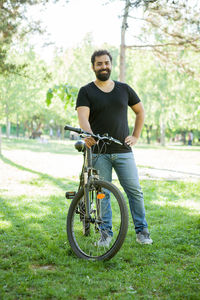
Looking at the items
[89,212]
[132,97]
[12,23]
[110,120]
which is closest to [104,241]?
[89,212]

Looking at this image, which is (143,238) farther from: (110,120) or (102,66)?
(102,66)

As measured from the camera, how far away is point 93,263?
12.1 ft

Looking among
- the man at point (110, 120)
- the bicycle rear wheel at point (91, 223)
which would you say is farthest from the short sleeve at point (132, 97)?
the bicycle rear wheel at point (91, 223)

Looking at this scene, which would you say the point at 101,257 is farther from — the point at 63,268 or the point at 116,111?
the point at 116,111

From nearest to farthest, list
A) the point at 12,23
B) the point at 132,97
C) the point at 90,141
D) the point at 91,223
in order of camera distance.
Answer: the point at 90,141 < the point at 91,223 < the point at 132,97 < the point at 12,23

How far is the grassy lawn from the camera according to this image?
3.06 metres

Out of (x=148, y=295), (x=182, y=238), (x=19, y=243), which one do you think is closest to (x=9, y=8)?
(x=19, y=243)

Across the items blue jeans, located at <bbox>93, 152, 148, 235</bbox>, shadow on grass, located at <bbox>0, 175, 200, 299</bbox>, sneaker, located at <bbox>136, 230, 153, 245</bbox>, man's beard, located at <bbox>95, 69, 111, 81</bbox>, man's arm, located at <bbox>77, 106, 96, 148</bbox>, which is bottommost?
shadow on grass, located at <bbox>0, 175, 200, 299</bbox>

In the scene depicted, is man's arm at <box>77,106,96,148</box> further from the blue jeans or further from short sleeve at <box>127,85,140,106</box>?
short sleeve at <box>127,85,140,106</box>

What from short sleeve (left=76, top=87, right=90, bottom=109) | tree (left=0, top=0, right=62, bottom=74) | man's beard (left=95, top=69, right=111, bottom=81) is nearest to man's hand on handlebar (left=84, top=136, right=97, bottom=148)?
short sleeve (left=76, top=87, right=90, bottom=109)

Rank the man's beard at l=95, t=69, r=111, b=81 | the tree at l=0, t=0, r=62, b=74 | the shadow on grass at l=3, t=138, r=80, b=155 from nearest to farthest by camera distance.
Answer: the man's beard at l=95, t=69, r=111, b=81, the tree at l=0, t=0, r=62, b=74, the shadow on grass at l=3, t=138, r=80, b=155

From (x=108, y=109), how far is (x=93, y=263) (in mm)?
1614

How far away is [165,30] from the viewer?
425 inches

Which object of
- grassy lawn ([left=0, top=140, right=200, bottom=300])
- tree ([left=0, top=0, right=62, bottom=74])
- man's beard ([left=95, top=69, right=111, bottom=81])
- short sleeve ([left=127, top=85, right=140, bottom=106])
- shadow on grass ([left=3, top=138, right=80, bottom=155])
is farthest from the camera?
shadow on grass ([left=3, top=138, right=80, bottom=155])
